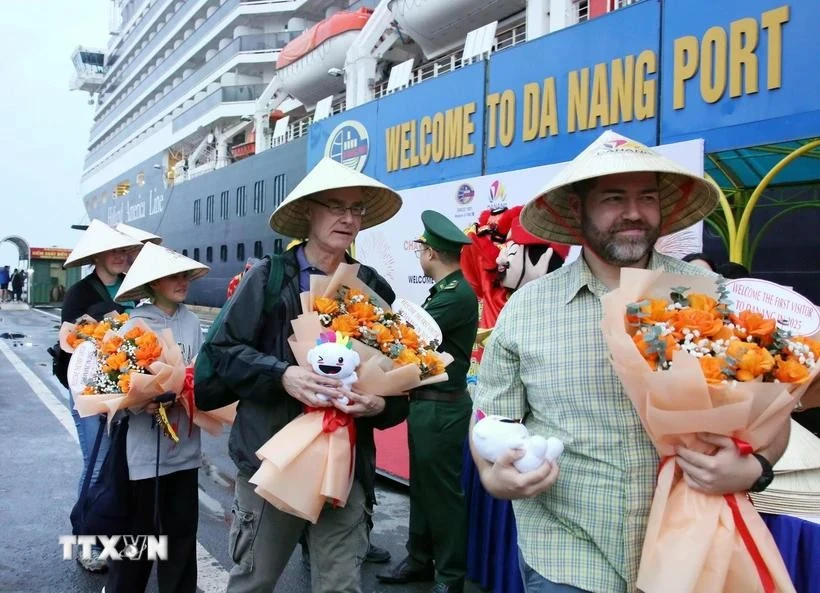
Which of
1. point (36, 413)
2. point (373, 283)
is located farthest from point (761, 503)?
point (36, 413)

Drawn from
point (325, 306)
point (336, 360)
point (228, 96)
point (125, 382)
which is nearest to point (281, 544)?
point (336, 360)

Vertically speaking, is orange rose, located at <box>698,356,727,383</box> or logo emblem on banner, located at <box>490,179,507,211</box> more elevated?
logo emblem on banner, located at <box>490,179,507,211</box>

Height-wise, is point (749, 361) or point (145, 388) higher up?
point (749, 361)

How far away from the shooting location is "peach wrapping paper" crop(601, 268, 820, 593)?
1384 millimetres

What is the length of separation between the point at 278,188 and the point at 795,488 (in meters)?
18.0

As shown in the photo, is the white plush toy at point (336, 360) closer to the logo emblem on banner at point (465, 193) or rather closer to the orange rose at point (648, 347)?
the orange rose at point (648, 347)

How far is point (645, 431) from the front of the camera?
1.64 meters

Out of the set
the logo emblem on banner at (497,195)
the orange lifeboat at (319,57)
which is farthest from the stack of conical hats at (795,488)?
the orange lifeboat at (319,57)

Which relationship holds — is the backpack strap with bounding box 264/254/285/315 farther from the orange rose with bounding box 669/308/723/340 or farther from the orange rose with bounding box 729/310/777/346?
the orange rose with bounding box 729/310/777/346

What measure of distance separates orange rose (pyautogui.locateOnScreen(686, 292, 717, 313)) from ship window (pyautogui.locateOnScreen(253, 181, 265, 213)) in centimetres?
1947

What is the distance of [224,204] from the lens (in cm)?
2291

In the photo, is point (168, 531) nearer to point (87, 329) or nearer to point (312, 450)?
point (87, 329)

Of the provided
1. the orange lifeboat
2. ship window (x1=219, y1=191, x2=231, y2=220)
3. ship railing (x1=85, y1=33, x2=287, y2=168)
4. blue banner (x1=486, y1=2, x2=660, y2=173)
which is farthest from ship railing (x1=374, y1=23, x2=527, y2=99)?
ship railing (x1=85, y1=33, x2=287, y2=168)

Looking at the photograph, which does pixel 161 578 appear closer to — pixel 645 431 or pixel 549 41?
pixel 645 431
